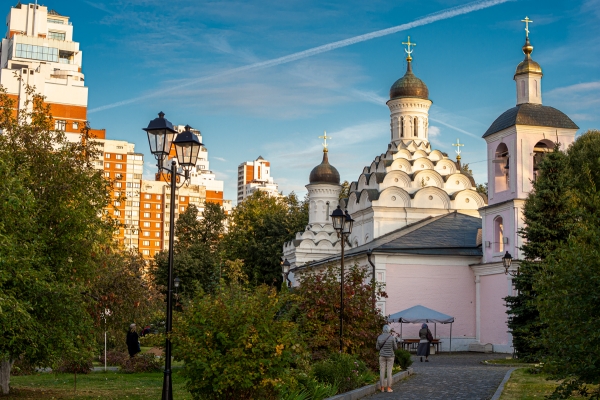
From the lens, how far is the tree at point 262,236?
6009 cm

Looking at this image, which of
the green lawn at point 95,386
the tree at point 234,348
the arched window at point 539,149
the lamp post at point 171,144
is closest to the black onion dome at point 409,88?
the arched window at point 539,149

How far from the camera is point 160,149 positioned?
36.7 feet

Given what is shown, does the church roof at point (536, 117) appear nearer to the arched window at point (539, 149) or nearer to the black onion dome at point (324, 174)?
the arched window at point (539, 149)

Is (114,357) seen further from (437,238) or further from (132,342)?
(437,238)

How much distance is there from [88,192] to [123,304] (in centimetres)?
486

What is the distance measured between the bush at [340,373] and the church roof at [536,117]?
62.0 ft

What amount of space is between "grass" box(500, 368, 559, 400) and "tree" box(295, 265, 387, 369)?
135 inches

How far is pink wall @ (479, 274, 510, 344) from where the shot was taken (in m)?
34.3

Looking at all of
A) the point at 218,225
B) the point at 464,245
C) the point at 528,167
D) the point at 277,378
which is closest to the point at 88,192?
the point at 277,378

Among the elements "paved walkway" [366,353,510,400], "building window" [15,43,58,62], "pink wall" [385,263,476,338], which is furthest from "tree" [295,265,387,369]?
"building window" [15,43,58,62]

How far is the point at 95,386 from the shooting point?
16.8 meters

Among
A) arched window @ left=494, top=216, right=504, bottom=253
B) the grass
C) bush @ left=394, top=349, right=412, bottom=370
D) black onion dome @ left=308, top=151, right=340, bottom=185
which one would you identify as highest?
black onion dome @ left=308, top=151, right=340, bottom=185

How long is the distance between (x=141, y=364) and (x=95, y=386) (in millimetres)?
4005

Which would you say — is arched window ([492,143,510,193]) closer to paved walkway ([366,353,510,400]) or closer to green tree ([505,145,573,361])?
green tree ([505,145,573,361])
